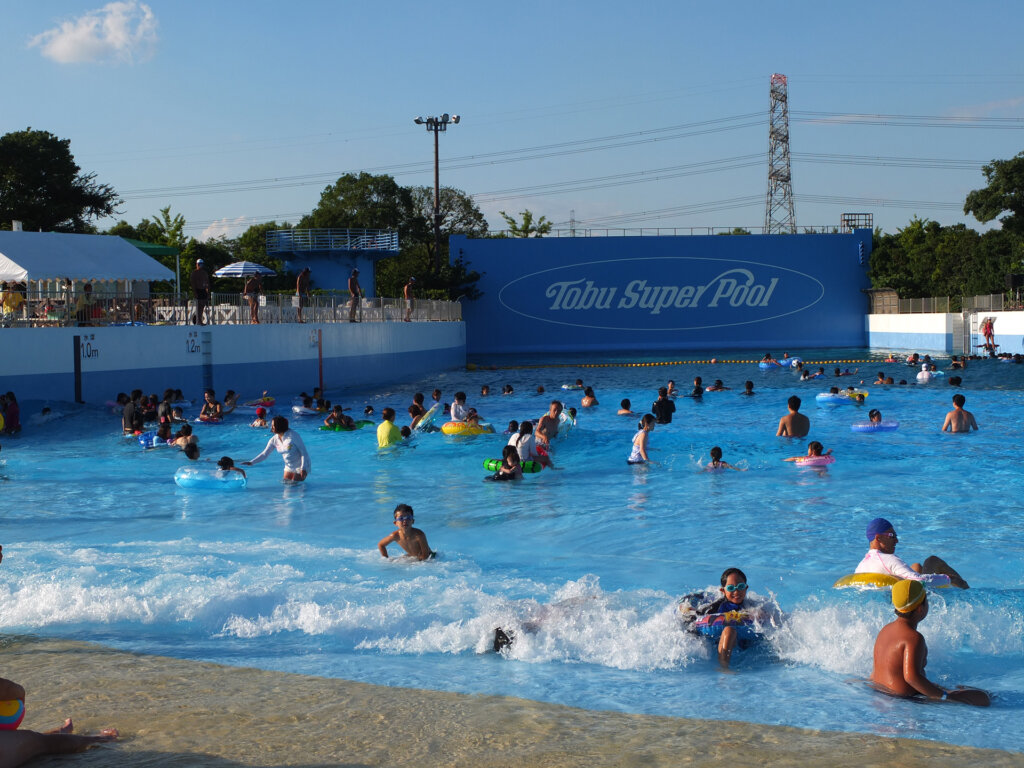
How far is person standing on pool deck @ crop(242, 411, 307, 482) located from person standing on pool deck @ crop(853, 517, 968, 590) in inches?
331

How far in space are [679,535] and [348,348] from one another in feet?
66.6

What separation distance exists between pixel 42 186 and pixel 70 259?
76.8 ft

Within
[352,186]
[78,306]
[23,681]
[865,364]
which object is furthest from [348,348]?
[352,186]

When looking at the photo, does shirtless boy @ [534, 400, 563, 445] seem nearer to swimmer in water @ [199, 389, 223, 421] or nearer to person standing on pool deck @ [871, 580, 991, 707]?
swimmer in water @ [199, 389, 223, 421]

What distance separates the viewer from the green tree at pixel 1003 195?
145ft

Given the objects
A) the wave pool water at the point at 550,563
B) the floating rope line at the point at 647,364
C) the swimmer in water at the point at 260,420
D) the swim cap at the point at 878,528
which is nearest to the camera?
the wave pool water at the point at 550,563

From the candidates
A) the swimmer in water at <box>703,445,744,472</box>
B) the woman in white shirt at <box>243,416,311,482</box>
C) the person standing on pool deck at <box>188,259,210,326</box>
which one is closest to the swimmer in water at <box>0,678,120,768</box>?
the woman in white shirt at <box>243,416,311,482</box>

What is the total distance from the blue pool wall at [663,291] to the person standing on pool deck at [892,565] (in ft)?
134

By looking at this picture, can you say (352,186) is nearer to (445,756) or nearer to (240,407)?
(240,407)

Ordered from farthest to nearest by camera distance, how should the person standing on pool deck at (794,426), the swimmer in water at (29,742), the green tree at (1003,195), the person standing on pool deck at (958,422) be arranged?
the green tree at (1003,195)
the person standing on pool deck at (958,422)
the person standing on pool deck at (794,426)
the swimmer in water at (29,742)

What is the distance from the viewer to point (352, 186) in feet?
216

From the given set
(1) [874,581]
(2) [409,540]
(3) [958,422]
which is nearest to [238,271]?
(3) [958,422]

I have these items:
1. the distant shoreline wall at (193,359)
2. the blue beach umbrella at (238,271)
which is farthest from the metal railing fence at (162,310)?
the blue beach umbrella at (238,271)

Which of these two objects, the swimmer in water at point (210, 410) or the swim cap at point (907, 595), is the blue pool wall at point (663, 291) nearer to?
the swimmer in water at point (210, 410)
